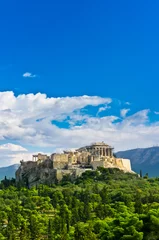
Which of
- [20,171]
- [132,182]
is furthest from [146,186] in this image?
[20,171]

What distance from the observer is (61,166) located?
109 meters

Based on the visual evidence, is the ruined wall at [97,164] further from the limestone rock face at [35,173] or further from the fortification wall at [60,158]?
the limestone rock face at [35,173]

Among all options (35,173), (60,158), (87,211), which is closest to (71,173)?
(60,158)

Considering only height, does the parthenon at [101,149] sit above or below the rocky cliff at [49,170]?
above

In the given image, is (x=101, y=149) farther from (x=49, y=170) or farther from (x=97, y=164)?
(x=49, y=170)

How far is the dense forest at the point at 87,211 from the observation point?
44312 millimetres

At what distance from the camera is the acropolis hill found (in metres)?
104

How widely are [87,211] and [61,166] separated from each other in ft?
158

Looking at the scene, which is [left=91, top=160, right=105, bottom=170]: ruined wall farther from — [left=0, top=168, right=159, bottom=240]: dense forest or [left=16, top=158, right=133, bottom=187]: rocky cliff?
[left=0, top=168, right=159, bottom=240]: dense forest

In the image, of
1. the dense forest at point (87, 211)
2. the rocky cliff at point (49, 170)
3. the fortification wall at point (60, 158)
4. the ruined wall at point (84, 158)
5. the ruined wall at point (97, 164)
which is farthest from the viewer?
the ruined wall at point (84, 158)

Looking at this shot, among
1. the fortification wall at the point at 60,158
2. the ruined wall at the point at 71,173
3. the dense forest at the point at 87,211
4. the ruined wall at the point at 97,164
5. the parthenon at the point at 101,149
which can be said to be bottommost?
the dense forest at the point at 87,211

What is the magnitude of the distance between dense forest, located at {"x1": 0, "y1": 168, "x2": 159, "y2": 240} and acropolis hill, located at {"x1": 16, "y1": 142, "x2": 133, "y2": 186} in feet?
10.2

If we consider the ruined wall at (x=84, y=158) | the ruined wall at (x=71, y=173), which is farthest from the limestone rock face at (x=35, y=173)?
the ruined wall at (x=84, y=158)

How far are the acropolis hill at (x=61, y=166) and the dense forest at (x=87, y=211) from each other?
3.12 meters
